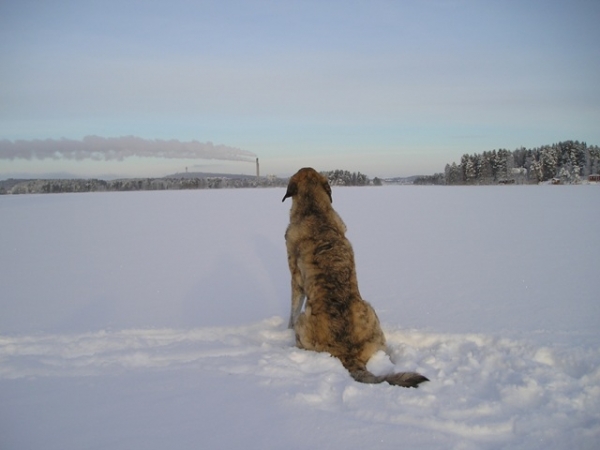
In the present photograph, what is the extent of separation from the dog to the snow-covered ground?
0.16 metres

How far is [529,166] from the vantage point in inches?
4045

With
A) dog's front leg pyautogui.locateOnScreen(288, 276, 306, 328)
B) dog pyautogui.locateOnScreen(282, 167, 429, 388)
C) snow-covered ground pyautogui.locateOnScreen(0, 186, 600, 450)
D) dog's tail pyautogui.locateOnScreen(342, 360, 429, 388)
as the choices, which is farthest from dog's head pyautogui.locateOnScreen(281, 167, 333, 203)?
dog's tail pyautogui.locateOnScreen(342, 360, 429, 388)

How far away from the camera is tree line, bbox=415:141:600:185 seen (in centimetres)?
9019

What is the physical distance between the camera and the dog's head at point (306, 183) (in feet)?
18.4

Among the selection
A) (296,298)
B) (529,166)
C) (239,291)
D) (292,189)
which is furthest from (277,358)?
(529,166)

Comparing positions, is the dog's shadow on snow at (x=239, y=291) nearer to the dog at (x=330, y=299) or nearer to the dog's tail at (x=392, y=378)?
the dog at (x=330, y=299)

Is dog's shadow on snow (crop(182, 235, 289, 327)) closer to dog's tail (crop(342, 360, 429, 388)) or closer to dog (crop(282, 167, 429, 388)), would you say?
dog (crop(282, 167, 429, 388))

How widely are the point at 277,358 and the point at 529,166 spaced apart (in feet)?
382

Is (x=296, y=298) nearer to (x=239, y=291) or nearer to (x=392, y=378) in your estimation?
(x=392, y=378)

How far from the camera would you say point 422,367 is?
421cm

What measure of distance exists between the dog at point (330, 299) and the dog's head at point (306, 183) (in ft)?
0.83

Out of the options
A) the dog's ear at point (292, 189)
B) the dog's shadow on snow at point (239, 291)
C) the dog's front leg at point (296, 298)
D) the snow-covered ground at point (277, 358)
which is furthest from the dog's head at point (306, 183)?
the dog's shadow on snow at point (239, 291)

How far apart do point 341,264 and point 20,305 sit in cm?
632

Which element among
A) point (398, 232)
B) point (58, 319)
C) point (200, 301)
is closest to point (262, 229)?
point (398, 232)
